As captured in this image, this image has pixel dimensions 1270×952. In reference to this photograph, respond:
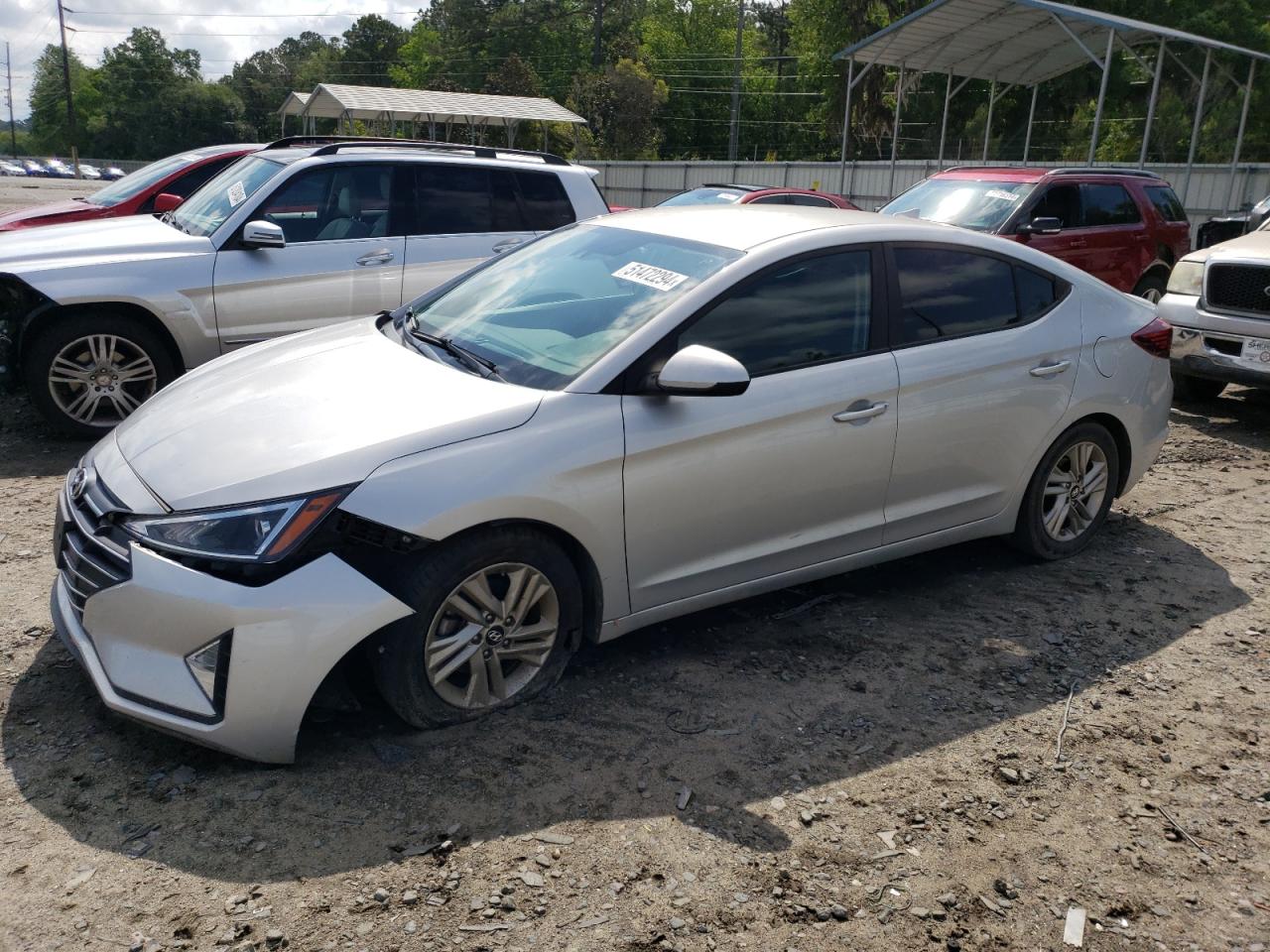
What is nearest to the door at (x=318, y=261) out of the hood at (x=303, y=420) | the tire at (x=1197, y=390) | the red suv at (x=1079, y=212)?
the hood at (x=303, y=420)

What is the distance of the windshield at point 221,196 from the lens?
7.09 meters

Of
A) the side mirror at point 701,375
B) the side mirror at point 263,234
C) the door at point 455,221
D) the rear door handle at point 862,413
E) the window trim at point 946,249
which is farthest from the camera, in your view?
the door at point 455,221

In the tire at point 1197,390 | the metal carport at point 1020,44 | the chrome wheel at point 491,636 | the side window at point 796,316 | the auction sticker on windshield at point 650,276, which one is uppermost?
the metal carport at point 1020,44

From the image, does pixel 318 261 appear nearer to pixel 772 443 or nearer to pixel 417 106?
pixel 772 443

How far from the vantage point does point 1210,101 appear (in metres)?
34.9

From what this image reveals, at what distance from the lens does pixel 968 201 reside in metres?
10.6

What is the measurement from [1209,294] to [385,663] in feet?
24.6

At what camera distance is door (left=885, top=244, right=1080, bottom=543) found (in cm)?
439

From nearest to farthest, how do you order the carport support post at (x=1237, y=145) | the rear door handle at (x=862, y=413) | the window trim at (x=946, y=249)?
the rear door handle at (x=862, y=413), the window trim at (x=946, y=249), the carport support post at (x=1237, y=145)

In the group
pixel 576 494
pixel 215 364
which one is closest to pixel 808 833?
pixel 576 494

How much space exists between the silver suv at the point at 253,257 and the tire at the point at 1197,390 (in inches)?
209

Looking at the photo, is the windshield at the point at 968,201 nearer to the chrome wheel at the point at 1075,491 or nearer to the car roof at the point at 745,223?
the chrome wheel at the point at 1075,491

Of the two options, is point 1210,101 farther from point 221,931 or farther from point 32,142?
point 32,142

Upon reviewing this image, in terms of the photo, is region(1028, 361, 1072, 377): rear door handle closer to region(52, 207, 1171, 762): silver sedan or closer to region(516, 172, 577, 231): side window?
region(52, 207, 1171, 762): silver sedan
